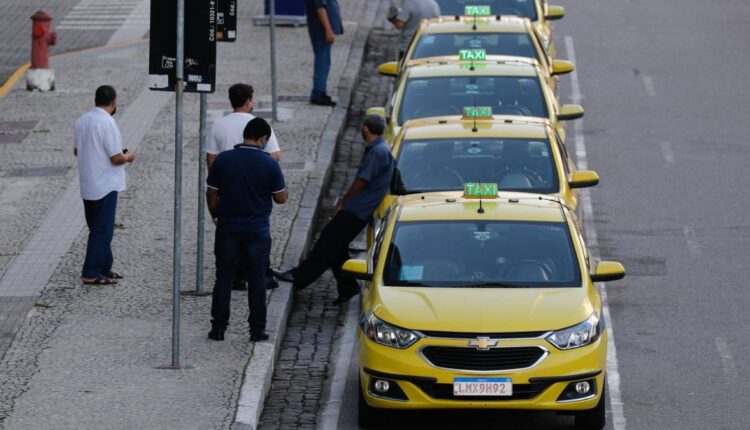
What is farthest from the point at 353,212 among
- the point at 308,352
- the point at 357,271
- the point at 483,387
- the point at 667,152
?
the point at 667,152

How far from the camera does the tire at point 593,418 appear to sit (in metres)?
11.8

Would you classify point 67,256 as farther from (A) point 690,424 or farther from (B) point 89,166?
(A) point 690,424

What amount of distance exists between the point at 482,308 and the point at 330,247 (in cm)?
358

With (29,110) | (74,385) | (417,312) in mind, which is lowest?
(29,110)

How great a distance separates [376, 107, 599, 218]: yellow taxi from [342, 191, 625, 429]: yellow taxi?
95.2 inches

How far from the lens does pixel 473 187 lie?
13.3 m

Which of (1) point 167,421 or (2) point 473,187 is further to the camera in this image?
(2) point 473,187

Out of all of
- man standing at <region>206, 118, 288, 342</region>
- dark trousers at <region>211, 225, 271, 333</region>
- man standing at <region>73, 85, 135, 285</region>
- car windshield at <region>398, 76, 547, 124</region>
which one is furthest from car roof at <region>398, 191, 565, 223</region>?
car windshield at <region>398, 76, 547, 124</region>

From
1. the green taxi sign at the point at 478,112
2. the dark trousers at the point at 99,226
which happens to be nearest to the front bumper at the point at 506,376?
the dark trousers at the point at 99,226

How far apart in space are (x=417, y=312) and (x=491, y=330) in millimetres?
552

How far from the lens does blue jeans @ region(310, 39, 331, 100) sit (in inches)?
886

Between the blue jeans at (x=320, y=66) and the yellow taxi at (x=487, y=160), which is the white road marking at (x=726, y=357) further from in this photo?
the blue jeans at (x=320, y=66)

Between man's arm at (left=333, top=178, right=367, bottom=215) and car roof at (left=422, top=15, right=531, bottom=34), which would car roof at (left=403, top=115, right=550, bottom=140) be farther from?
car roof at (left=422, top=15, right=531, bottom=34)

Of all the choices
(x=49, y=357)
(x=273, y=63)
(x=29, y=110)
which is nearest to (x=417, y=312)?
(x=49, y=357)
